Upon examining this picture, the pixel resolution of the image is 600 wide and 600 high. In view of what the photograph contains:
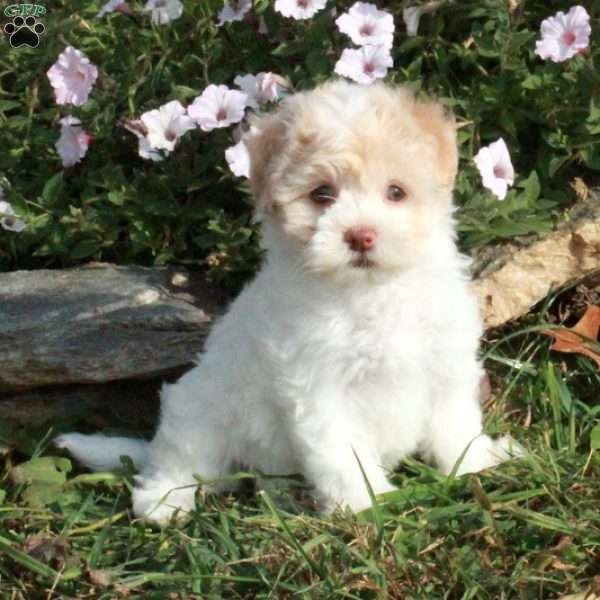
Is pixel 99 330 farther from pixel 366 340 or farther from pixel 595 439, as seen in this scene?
pixel 595 439

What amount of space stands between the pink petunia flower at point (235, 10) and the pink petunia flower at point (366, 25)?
587 mm

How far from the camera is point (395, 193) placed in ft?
13.8

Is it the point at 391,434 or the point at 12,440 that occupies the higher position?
the point at 391,434

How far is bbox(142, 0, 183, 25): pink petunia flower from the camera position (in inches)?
231

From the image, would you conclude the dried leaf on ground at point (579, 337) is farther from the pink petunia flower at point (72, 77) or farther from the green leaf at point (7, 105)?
the green leaf at point (7, 105)

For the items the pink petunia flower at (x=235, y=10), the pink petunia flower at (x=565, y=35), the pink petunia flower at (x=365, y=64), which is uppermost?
the pink petunia flower at (x=565, y=35)

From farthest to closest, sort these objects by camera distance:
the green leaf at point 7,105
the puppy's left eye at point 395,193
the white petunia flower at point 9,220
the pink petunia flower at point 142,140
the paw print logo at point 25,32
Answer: the paw print logo at point 25,32
the green leaf at point 7,105
the white petunia flower at point 9,220
the pink petunia flower at point 142,140
the puppy's left eye at point 395,193

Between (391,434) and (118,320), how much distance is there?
163cm

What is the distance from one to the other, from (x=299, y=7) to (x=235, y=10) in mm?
434

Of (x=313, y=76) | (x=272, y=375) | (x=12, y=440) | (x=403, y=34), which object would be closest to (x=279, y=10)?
(x=313, y=76)

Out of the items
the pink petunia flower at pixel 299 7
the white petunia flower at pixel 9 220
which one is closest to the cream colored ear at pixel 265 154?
the pink petunia flower at pixel 299 7

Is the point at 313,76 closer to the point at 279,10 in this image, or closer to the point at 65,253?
the point at 279,10

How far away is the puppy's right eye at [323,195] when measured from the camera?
4.20 m

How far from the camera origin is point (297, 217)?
4215 mm
